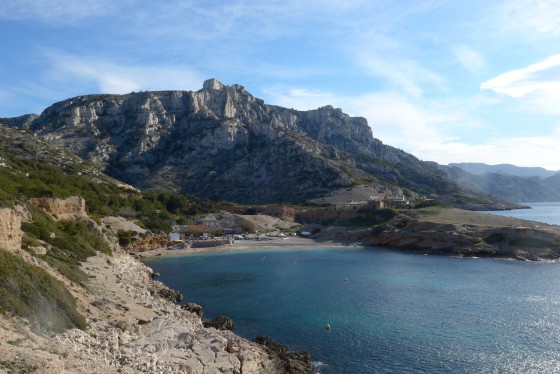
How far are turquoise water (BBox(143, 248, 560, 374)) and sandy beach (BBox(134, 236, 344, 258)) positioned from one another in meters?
8.73

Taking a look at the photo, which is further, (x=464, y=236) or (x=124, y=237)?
(x=464, y=236)

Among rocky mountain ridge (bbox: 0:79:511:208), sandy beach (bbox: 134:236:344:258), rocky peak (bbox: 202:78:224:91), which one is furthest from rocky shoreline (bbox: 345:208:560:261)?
rocky peak (bbox: 202:78:224:91)

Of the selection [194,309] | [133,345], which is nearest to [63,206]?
[194,309]

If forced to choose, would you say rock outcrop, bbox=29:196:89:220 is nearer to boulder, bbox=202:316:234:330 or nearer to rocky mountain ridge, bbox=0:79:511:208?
boulder, bbox=202:316:234:330

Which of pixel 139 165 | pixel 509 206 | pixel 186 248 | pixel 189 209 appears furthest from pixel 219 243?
pixel 509 206

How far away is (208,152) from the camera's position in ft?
522

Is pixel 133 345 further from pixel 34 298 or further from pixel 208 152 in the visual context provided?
pixel 208 152

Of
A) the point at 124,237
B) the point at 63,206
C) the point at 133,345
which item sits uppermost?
the point at 63,206

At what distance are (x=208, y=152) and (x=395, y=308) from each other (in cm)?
13064

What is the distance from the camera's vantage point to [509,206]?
197 meters

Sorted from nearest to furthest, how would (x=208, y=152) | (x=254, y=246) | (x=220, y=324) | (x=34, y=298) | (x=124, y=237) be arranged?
(x=34, y=298) < (x=220, y=324) < (x=124, y=237) < (x=254, y=246) < (x=208, y=152)

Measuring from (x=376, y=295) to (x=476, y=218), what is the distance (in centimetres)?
5314

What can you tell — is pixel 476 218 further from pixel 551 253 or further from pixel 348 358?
pixel 348 358

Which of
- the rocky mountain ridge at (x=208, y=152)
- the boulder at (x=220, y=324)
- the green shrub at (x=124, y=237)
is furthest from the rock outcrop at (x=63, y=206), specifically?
the rocky mountain ridge at (x=208, y=152)
